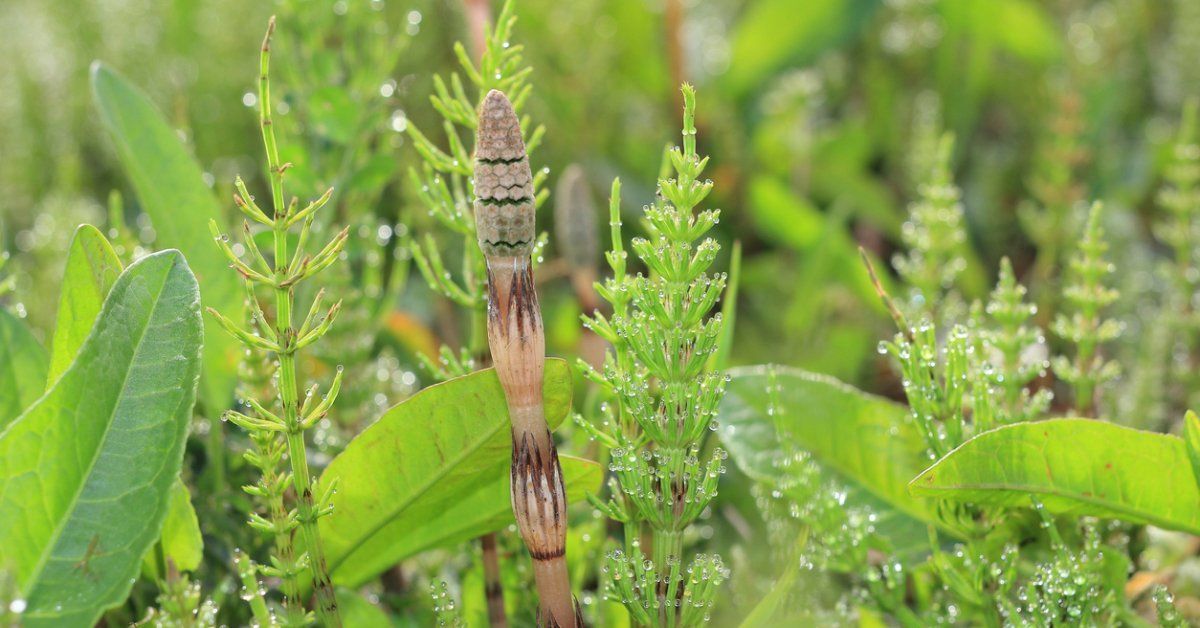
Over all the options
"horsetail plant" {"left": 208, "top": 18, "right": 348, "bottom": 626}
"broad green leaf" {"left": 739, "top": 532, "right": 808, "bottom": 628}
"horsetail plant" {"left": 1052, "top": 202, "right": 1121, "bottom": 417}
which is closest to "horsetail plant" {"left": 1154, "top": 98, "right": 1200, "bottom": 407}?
"horsetail plant" {"left": 1052, "top": 202, "right": 1121, "bottom": 417}

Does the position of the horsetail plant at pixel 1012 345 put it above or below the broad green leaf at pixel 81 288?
below

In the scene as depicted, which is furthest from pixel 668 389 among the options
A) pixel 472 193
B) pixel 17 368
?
pixel 17 368

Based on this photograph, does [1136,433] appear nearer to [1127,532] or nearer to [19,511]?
[1127,532]

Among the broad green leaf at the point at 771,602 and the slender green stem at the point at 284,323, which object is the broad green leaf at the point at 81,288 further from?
the broad green leaf at the point at 771,602

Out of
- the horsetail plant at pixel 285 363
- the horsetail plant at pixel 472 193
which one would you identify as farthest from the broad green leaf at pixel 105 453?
the horsetail plant at pixel 472 193

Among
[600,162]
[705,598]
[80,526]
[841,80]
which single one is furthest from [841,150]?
[80,526]

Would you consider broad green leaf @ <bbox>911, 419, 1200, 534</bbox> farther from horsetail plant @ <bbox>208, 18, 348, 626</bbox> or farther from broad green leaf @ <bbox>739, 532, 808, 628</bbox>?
horsetail plant @ <bbox>208, 18, 348, 626</bbox>

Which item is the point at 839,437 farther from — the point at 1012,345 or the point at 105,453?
the point at 105,453
